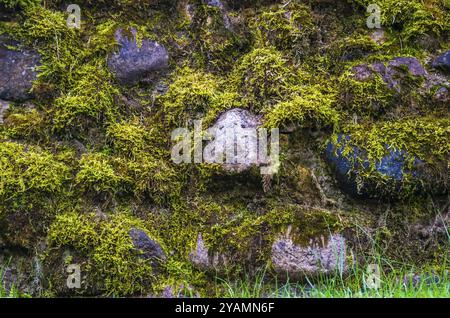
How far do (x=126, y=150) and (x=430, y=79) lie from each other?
2062 mm

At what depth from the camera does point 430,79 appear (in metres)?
3.32

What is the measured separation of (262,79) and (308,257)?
1202 mm

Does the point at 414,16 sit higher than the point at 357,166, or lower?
higher

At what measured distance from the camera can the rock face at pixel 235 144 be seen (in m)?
3.10

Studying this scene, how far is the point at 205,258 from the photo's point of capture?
3.03 metres

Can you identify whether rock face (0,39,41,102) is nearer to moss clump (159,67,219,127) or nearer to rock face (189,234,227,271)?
moss clump (159,67,219,127)

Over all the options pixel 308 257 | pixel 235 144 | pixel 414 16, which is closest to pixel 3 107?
pixel 235 144

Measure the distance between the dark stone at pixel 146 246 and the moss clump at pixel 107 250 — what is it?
0.10 feet

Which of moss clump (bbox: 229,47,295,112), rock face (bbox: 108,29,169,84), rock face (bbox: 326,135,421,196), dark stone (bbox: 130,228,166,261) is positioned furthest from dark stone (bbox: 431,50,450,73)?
dark stone (bbox: 130,228,166,261)

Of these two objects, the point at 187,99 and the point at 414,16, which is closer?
the point at 187,99

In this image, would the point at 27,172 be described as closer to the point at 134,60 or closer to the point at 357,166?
Result: the point at 134,60

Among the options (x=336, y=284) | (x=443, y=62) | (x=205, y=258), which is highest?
(x=443, y=62)

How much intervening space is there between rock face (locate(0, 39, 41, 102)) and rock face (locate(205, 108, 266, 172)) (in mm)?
1254

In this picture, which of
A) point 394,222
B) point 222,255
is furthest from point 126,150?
point 394,222
